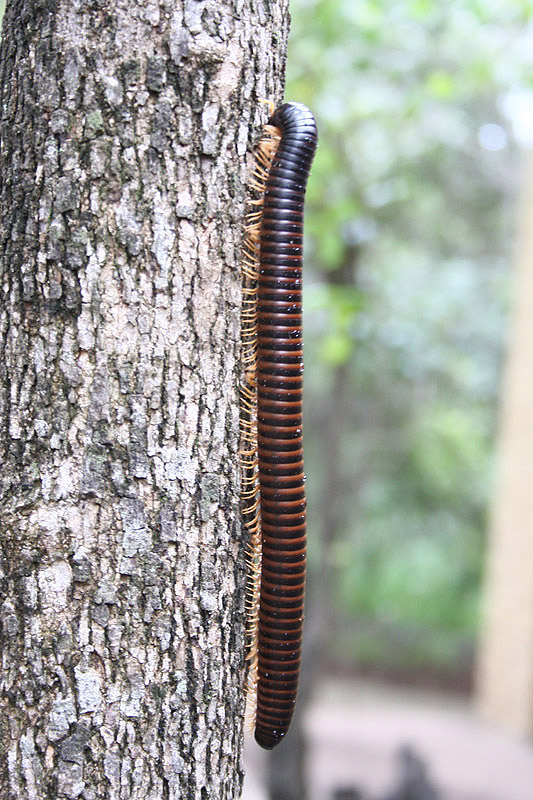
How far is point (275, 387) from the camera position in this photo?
1.94m

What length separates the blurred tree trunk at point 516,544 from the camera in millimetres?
9438

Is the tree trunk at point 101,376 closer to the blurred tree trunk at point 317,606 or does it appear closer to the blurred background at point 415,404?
the blurred background at point 415,404

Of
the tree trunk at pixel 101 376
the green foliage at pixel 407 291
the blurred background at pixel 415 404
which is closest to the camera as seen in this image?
the tree trunk at pixel 101 376

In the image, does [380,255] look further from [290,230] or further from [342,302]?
[290,230]

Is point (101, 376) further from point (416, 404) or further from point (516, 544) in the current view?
point (416, 404)

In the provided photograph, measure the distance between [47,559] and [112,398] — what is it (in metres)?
0.40

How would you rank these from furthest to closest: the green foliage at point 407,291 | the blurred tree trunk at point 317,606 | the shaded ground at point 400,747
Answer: the shaded ground at point 400,747 → the blurred tree trunk at point 317,606 → the green foliage at point 407,291

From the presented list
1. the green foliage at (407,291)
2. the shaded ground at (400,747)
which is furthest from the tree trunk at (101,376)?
the shaded ground at (400,747)

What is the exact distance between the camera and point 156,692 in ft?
5.88

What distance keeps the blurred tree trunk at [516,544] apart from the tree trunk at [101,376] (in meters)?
8.53

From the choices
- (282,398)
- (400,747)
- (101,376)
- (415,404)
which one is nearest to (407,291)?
(415,404)

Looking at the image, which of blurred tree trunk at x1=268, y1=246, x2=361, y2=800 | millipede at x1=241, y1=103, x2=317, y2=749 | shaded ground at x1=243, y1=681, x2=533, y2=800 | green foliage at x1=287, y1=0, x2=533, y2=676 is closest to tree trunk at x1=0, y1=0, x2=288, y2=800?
millipede at x1=241, y1=103, x2=317, y2=749

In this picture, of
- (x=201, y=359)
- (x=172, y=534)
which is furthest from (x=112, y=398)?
(x=172, y=534)

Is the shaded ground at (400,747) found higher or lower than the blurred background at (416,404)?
lower
